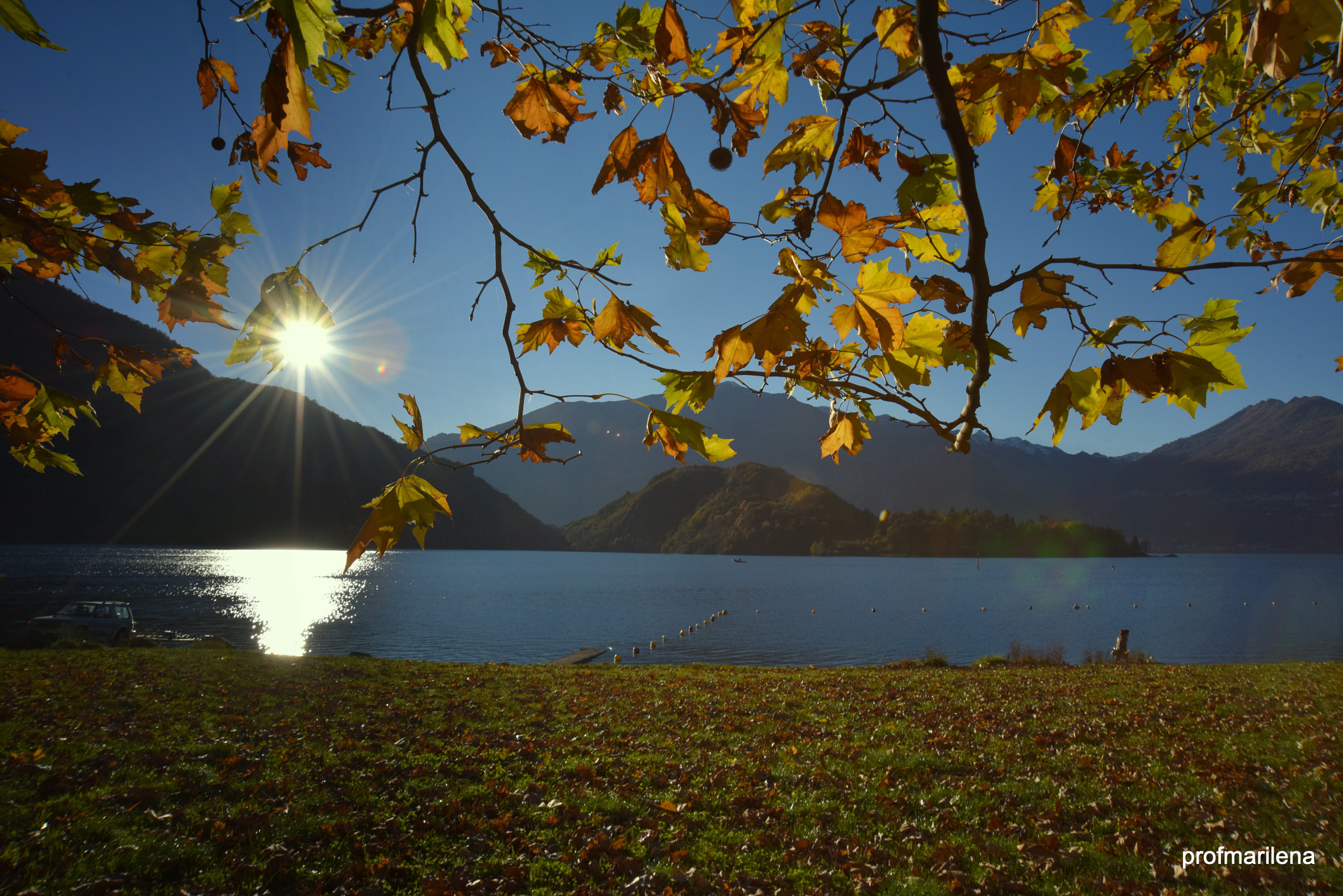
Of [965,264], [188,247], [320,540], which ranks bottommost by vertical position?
[320,540]

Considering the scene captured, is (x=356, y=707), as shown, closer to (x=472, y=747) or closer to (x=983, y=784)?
(x=472, y=747)

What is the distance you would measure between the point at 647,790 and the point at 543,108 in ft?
19.6

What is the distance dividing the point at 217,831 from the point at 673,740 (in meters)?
4.76

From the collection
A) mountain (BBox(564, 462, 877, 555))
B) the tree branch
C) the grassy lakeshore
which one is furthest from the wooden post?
mountain (BBox(564, 462, 877, 555))

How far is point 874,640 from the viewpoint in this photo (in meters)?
35.0

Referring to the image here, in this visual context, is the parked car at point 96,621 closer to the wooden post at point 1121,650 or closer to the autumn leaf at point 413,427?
the autumn leaf at point 413,427

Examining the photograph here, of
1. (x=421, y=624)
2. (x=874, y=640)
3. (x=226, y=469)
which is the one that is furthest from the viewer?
(x=226, y=469)

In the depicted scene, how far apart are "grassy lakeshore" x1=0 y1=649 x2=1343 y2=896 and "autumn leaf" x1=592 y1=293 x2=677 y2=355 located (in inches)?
162

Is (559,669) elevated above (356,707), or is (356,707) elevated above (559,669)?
(356,707)

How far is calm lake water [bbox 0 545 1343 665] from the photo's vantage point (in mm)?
31469

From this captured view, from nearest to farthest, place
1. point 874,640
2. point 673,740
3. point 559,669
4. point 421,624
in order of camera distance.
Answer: point 673,740
point 559,669
point 874,640
point 421,624

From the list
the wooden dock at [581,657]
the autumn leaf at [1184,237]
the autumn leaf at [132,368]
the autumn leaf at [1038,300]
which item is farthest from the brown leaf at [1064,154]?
the wooden dock at [581,657]

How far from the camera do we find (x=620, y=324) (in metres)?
1.26

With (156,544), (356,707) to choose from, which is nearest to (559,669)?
(356,707)
